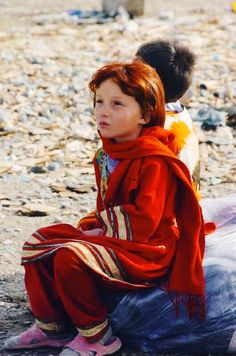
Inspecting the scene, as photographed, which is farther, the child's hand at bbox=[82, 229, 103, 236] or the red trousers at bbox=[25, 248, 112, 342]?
the child's hand at bbox=[82, 229, 103, 236]

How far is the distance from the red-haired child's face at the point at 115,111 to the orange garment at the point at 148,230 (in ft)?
0.24

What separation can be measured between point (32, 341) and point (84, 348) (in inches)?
11.7

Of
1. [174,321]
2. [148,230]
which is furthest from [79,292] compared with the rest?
[174,321]

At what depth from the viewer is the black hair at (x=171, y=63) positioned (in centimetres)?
521

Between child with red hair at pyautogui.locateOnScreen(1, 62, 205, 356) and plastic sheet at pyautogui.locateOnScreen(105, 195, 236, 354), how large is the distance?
63 millimetres

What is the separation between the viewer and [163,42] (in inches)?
208

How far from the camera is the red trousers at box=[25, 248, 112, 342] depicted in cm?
423

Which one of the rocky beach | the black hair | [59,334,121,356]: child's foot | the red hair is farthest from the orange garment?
the black hair

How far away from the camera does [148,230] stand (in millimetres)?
4277

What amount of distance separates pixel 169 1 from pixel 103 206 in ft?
52.7

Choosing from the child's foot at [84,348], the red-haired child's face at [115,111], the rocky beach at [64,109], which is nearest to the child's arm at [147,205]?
the red-haired child's face at [115,111]

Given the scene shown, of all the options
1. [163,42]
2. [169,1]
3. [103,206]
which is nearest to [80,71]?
[163,42]

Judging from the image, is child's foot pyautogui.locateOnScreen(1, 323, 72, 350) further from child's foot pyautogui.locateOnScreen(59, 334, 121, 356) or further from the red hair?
the red hair

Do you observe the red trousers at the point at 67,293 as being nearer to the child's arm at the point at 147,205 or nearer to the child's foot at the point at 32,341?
the child's foot at the point at 32,341
